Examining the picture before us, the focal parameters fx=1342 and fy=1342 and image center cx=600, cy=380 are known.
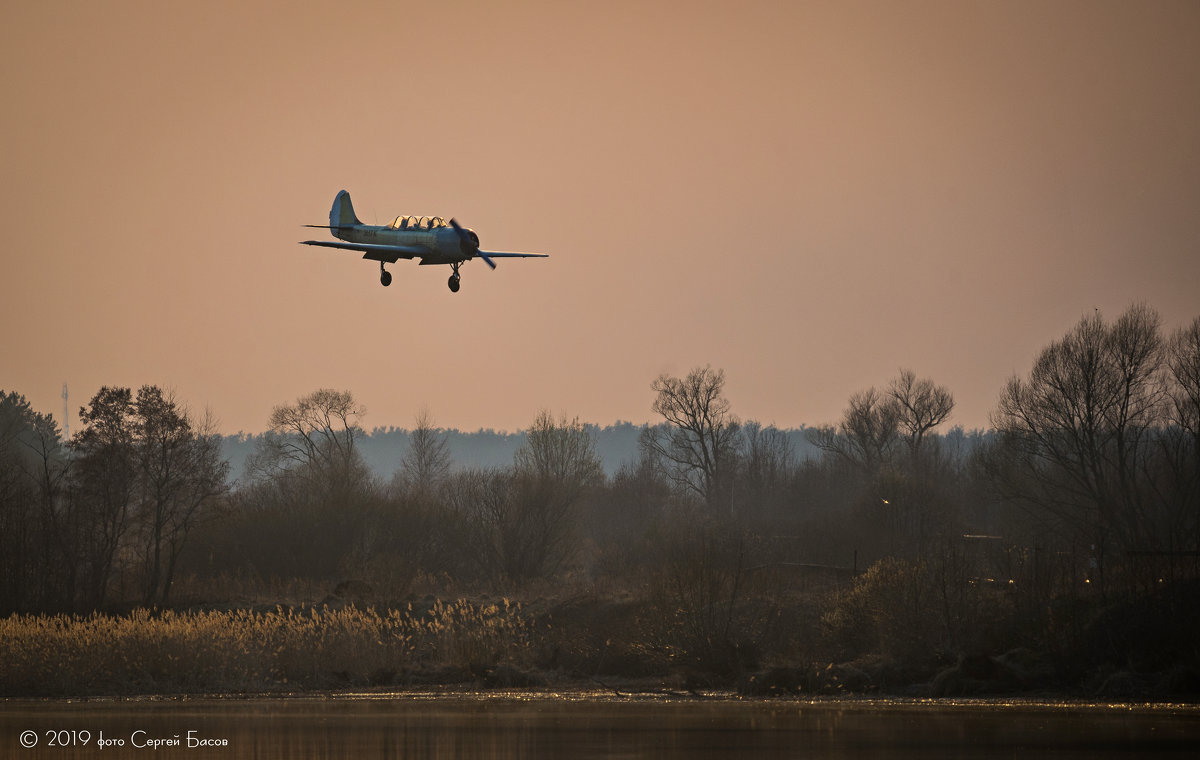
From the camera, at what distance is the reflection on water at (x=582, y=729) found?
26.1 metres

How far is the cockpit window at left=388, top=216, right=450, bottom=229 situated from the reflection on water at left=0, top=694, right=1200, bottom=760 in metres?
14.8

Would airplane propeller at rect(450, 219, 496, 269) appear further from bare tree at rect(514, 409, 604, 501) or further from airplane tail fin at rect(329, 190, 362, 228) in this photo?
bare tree at rect(514, 409, 604, 501)

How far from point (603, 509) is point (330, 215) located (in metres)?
80.6

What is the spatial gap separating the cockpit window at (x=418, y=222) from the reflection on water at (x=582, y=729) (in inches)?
584

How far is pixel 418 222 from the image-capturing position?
43.1 m

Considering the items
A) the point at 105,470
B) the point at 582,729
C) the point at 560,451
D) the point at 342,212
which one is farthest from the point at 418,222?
→ the point at 560,451

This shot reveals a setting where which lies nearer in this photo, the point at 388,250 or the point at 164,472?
the point at 388,250

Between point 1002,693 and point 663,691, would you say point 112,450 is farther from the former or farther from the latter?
point 1002,693

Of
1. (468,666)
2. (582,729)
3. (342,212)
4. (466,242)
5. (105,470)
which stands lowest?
(582,729)

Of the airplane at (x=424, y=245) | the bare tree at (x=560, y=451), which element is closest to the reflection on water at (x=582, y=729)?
the airplane at (x=424, y=245)

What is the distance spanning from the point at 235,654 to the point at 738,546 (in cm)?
1613

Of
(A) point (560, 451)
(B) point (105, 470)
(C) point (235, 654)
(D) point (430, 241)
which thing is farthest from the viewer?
(A) point (560, 451)

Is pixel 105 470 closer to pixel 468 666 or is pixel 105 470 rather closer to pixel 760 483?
pixel 468 666

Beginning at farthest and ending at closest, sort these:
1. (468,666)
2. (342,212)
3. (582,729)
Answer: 1. (342,212)
2. (468,666)
3. (582,729)
